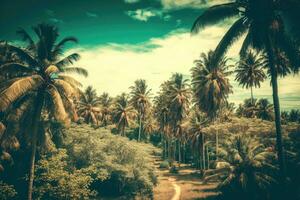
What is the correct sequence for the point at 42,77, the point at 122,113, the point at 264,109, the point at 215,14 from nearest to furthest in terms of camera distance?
1. the point at 215,14
2. the point at 42,77
3. the point at 122,113
4. the point at 264,109

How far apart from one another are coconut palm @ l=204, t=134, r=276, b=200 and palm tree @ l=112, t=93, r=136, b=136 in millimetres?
29754

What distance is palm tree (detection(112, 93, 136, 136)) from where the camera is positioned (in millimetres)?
50250

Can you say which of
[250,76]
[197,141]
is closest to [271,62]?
[197,141]

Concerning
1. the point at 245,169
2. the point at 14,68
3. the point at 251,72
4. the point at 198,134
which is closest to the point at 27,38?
the point at 14,68

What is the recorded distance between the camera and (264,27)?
13836 millimetres

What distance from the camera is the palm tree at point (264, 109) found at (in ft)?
177

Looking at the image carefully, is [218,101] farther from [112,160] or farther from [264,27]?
[264,27]

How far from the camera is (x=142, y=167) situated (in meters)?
28.7

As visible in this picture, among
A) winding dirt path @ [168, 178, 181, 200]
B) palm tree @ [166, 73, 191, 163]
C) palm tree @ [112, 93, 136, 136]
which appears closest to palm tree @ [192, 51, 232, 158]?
palm tree @ [166, 73, 191, 163]

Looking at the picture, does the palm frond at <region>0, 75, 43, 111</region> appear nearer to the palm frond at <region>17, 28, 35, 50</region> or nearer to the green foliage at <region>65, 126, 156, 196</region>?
the palm frond at <region>17, 28, 35, 50</region>

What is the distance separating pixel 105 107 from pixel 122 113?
12992mm

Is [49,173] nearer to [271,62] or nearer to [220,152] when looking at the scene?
[220,152]

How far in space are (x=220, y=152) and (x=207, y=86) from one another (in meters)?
15.1

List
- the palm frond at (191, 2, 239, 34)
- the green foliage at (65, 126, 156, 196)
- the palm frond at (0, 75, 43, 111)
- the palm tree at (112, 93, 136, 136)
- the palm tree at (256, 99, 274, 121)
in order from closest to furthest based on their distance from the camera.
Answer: the palm frond at (0, 75, 43, 111) < the palm frond at (191, 2, 239, 34) < the green foliage at (65, 126, 156, 196) < the palm tree at (112, 93, 136, 136) < the palm tree at (256, 99, 274, 121)
